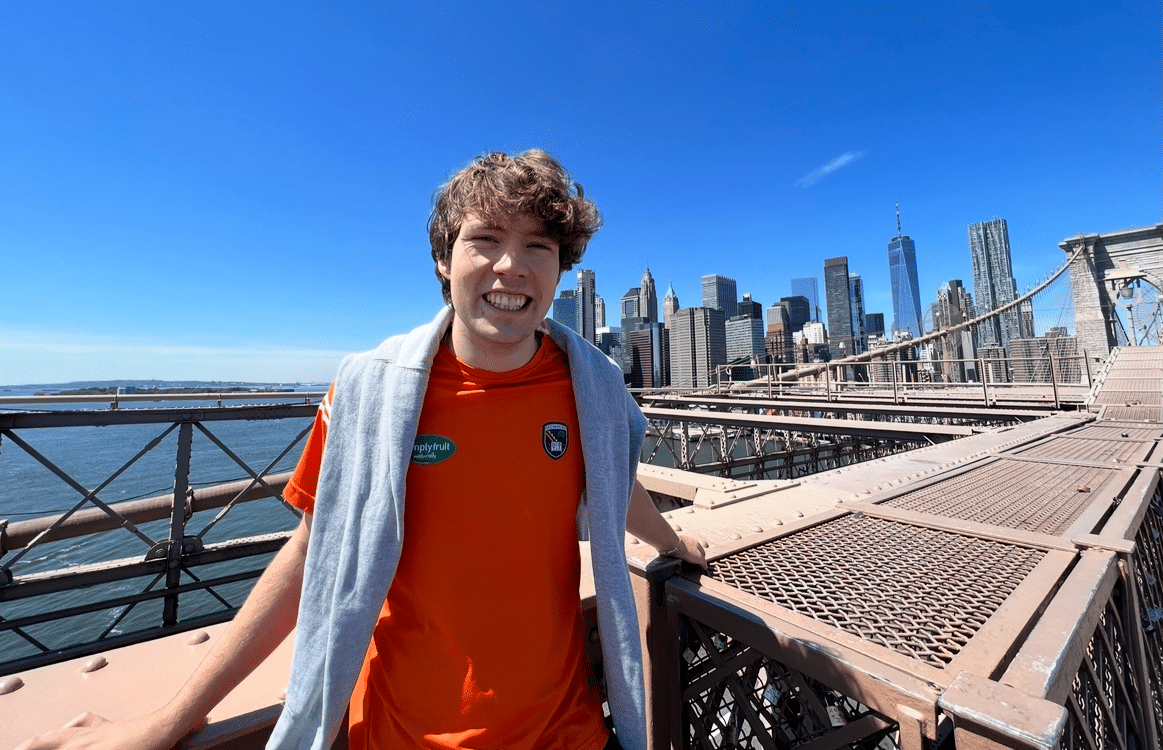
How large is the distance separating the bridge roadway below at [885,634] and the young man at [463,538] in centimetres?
32

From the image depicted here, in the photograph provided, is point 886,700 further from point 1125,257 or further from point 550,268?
point 1125,257

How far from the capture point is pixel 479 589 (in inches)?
51.8

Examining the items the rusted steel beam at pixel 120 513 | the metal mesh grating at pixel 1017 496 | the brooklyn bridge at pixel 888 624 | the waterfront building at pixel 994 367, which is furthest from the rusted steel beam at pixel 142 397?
the waterfront building at pixel 994 367

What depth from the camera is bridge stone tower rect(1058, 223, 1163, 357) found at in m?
27.1

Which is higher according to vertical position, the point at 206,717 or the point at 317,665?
the point at 317,665

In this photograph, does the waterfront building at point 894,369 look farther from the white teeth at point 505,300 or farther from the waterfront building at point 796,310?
the waterfront building at point 796,310

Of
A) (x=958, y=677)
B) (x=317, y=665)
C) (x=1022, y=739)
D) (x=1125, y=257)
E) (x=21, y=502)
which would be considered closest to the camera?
(x=1022, y=739)

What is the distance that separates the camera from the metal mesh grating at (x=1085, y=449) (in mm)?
4270

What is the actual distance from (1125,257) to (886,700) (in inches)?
1645

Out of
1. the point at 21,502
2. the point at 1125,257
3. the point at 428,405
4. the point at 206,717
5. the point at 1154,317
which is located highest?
the point at 1125,257

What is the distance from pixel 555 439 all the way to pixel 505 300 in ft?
1.48

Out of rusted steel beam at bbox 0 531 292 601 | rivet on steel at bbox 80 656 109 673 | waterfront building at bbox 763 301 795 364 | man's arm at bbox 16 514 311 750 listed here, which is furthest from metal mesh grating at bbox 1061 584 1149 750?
waterfront building at bbox 763 301 795 364

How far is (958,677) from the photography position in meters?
1.09

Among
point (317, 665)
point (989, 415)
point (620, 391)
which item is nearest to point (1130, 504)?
point (620, 391)
